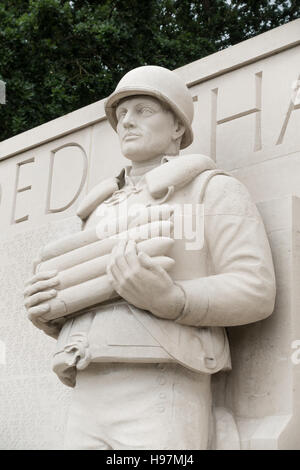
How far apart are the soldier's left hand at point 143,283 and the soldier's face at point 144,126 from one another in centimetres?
106

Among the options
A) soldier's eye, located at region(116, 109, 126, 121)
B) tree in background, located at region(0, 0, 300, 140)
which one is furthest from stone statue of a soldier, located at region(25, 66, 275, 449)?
tree in background, located at region(0, 0, 300, 140)

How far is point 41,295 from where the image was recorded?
5.93 meters

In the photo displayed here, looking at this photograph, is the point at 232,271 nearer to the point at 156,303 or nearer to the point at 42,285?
the point at 156,303

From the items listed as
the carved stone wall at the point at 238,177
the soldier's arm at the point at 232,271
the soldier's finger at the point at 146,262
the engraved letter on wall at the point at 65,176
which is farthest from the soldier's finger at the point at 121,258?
the engraved letter on wall at the point at 65,176

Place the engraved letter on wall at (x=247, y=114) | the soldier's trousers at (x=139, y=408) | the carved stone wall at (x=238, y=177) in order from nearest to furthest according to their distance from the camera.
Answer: the soldier's trousers at (x=139, y=408) < the carved stone wall at (x=238, y=177) < the engraved letter on wall at (x=247, y=114)

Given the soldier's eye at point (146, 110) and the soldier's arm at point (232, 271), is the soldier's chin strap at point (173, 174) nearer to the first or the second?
the soldier's arm at point (232, 271)

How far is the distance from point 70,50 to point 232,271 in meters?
9.02

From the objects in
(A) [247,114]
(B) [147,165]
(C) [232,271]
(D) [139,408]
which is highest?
(A) [247,114]

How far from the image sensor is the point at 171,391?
18.1 feet

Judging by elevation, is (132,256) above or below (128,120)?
below

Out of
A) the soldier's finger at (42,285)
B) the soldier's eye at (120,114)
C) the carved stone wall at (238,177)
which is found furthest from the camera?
the soldier's eye at (120,114)

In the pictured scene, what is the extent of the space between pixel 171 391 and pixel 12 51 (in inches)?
365

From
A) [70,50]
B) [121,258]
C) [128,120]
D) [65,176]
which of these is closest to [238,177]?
[128,120]

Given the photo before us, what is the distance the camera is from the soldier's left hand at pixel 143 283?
5.43 m
